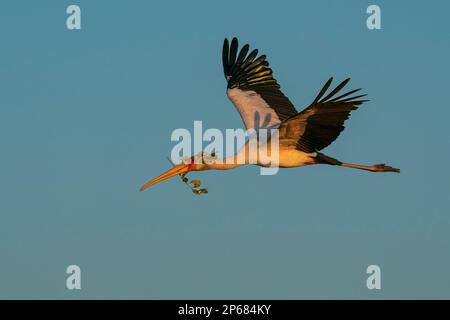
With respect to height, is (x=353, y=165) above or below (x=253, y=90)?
below

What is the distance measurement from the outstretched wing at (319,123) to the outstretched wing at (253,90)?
1.76 m

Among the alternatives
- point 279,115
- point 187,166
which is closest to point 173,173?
point 187,166

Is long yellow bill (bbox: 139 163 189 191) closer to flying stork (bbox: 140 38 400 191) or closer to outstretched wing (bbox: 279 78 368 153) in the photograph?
flying stork (bbox: 140 38 400 191)

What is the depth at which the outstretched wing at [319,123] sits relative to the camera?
63.8ft

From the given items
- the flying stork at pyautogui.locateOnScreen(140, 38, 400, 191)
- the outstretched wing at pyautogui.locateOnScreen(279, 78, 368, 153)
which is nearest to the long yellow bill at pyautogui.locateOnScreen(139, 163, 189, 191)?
the flying stork at pyautogui.locateOnScreen(140, 38, 400, 191)

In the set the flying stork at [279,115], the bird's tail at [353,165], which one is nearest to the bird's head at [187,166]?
the flying stork at [279,115]

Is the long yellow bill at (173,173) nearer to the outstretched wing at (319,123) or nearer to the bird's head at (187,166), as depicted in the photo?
the bird's head at (187,166)

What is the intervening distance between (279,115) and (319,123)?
10.7 feet

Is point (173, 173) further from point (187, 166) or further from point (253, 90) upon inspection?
point (253, 90)

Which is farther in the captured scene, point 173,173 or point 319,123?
point 173,173

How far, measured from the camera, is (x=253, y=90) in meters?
24.4
